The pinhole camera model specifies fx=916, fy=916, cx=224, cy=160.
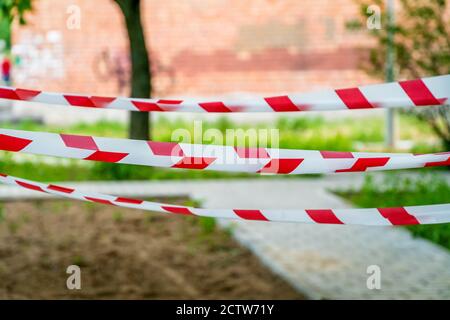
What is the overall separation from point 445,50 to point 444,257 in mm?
5857

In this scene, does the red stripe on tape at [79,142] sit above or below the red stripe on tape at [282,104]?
below

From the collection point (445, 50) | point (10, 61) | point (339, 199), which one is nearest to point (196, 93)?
point (10, 61)

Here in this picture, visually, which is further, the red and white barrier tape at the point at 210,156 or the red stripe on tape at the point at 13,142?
the red stripe on tape at the point at 13,142

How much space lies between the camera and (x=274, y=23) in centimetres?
2144

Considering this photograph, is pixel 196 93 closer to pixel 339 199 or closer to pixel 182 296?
pixel 339 199

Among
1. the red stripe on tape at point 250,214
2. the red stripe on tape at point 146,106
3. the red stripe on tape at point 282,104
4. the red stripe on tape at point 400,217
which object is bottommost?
the red stripe on tape at point 250,214

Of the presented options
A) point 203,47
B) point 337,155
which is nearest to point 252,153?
point 337,155

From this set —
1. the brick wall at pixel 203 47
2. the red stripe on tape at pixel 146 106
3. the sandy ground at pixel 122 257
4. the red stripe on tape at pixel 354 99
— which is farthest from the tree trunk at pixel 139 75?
the brick wall at pixel 203 47

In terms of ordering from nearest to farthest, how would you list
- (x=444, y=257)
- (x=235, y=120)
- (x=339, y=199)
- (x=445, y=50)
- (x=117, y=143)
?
(x=117, y=143), (x=444, y=257), (x=339, y=199), (x=445, y=50), (x=235, y=120)

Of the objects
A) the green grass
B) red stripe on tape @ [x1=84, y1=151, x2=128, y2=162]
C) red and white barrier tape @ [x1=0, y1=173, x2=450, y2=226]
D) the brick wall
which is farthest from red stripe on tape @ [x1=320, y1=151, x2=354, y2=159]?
the brick wall

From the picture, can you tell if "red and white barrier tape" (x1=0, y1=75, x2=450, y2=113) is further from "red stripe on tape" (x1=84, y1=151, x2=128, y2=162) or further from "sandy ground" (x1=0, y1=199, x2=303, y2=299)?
"sandy ground" (x1=0, y1=199, x2=303, y2=299)

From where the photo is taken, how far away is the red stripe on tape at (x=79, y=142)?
14.4ft

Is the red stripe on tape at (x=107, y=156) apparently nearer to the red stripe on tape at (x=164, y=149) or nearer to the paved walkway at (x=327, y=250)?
the red stripe on tape at (x=164, y=149)

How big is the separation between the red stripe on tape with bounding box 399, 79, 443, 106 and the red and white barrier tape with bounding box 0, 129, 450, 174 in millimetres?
318
